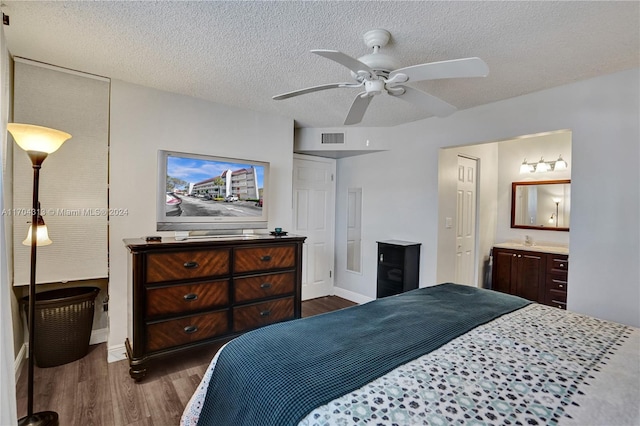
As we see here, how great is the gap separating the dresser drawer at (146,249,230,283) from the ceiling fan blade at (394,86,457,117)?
1941mm

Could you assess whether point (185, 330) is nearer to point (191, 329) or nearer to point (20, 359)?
point (191, 329)

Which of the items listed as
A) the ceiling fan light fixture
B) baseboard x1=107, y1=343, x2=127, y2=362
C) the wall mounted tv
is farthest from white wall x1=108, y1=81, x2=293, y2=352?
the ceiling fan light fixture

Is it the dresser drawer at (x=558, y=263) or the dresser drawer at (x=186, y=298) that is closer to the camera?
the dresser drawer at (x=186, y=298)

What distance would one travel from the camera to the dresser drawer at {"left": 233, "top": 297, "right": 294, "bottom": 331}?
2.77 metres

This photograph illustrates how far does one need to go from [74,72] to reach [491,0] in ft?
10.2

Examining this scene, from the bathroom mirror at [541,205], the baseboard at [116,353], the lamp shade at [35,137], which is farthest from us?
the bathroom mirror at [541,205]

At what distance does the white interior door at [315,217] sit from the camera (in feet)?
14.4

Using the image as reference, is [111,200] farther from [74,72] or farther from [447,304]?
[447,304]

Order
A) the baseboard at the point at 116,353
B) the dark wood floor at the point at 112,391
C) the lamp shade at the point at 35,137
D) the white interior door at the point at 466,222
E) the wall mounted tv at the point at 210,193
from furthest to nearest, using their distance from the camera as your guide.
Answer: the white interior door at the point at 466,222
the wall mounted tv at the point at 210,193
the baseboard at the point at 116,353
the dark wood floor at the point at 112,391
the lamp shade at the point at 35,137

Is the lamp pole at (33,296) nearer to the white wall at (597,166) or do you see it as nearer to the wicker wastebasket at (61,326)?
the wicker wastebasket at (61,326)

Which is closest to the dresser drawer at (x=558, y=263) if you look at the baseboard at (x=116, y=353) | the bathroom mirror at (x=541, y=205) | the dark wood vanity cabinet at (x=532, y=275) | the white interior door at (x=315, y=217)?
the dark wood vanity cabinet at (x=532, y=275)

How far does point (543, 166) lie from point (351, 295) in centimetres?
324

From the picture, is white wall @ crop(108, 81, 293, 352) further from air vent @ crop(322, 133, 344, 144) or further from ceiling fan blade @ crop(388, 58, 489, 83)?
ceiling fan blade @ crop(388, 58, 489, 83)

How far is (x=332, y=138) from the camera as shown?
4.09 m
